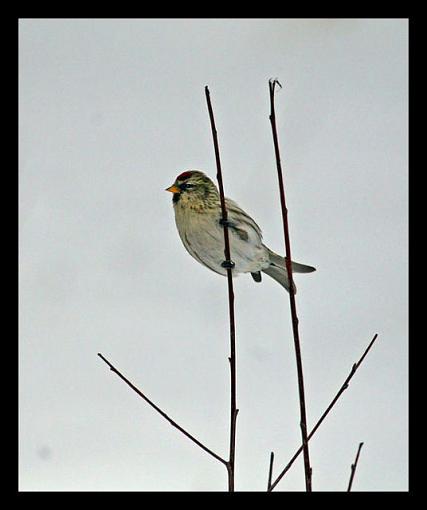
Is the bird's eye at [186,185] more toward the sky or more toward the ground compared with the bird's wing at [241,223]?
more toward the sky

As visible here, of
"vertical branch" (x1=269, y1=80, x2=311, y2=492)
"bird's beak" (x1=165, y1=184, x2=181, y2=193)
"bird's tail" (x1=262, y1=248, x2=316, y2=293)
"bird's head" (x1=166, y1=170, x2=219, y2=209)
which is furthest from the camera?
"bird's tail" (x1=262, y1=248, x2=316, y2=293)

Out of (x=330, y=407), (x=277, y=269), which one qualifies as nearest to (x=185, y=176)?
(x=277, y=269)

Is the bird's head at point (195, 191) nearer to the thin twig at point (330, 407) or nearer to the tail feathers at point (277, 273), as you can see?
the tail feathers at point (277, 273)

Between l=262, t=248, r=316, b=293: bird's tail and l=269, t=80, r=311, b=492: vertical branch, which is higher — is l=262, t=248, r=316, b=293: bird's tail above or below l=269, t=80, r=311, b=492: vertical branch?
above

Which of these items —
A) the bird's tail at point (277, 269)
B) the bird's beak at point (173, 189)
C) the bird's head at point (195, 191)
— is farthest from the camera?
the bird's tail at point (277, 269)

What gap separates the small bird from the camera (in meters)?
2.47

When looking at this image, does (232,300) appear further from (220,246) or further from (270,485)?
(220,246)

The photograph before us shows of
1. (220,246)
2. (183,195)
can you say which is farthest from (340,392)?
(183,195)

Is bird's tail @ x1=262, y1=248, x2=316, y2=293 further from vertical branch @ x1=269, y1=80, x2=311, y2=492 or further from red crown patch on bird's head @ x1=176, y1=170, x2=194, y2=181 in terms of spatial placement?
vertical branch @ x1=269, y1=80, x2=311, y2=492

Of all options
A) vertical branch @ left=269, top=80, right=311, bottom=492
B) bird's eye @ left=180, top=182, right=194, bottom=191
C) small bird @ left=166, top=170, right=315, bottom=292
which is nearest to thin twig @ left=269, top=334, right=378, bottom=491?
vertical branch @ left=269, top=80, right=311, bottom=492

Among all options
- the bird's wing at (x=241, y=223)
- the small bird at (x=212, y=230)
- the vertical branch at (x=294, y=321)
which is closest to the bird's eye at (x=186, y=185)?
the small bird at (x=212, y=230)

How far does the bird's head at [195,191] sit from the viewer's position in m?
2.59

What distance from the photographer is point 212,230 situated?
2.48 m
